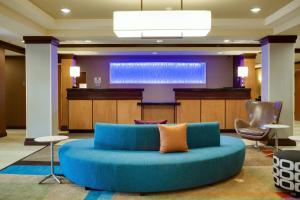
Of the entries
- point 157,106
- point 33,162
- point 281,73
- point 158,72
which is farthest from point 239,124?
point 158,72

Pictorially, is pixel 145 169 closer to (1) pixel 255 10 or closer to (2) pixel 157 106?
(1) pixel 255 10

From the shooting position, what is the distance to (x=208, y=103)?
8.99 metres

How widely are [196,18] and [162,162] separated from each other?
213 centimetres

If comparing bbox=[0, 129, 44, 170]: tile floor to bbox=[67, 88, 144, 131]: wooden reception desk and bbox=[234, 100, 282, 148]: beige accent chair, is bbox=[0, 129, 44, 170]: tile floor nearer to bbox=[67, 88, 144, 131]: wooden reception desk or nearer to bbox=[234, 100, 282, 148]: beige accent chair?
bbox=[67, 88, 144, 131]: wooden reception desk

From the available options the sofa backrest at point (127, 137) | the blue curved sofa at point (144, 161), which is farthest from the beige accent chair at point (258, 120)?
the sofa backrest at point (127, 137)

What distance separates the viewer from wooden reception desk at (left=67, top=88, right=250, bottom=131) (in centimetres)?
896

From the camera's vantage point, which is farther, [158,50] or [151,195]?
[158,50]

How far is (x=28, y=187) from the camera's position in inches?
160

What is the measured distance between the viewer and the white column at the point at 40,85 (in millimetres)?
7203

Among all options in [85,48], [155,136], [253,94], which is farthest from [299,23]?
[85,48]

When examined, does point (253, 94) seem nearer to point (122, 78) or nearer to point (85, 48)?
point (122, 78)

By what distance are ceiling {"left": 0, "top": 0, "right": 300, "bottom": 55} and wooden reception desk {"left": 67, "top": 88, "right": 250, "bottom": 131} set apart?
6.61 feet

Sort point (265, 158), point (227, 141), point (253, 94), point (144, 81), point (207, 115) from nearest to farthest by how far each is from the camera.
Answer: point (227, 141)
point (265, 158)
point (207, 115)
point (253, 94)
point (144, 81)

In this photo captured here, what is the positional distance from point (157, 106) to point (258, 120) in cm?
299
